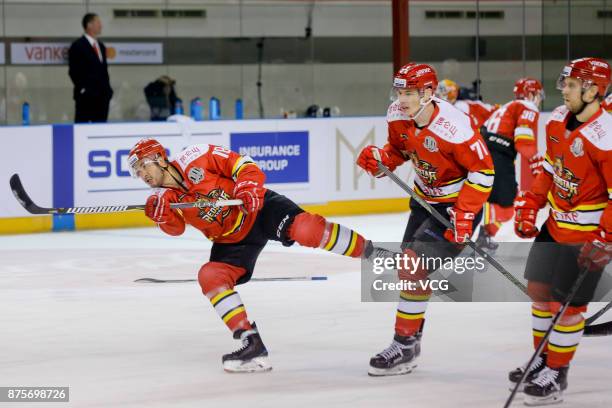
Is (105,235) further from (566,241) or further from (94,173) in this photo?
(566,241)

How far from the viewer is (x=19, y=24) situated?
10.8 metres

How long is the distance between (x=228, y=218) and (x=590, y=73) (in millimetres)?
1466

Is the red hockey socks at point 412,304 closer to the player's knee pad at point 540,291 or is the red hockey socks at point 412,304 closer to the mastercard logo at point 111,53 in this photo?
the player's knee pad at point 540,291

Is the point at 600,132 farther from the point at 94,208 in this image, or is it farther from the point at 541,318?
the point at 94,208

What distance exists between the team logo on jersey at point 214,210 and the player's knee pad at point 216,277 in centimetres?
17

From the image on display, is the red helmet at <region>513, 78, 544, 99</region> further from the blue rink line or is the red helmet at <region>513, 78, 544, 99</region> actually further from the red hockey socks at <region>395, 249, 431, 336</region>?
the blue rink line

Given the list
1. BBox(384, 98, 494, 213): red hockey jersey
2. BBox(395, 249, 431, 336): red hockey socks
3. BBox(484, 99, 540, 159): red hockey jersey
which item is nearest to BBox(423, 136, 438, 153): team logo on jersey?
BBox(384, 98, 494, 213): red hockey jersey

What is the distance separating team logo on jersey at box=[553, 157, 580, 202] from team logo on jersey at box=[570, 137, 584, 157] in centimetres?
8

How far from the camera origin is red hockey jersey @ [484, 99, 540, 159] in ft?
24.4

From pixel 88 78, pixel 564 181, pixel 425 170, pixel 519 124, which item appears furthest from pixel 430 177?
pixel 88 78

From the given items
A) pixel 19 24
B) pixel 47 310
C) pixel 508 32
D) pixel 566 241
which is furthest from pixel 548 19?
pixel 566 241

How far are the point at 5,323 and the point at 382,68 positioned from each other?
723 centimetres

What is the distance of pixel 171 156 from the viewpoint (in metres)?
9.31

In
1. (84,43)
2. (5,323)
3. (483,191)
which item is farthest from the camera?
(84,43)
